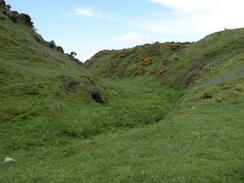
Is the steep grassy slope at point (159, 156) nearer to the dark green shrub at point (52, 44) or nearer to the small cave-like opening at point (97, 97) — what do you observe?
the small cave-like opening at point (97, 97)

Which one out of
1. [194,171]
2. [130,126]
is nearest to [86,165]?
[194,171]

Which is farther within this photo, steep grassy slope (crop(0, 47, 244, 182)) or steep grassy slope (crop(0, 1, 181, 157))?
steep grassy slope (crop(0, 1, 181, 157))

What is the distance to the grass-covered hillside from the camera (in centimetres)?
2338

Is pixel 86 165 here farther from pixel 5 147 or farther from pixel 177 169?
pixel 5 147

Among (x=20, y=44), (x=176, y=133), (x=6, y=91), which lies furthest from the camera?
(x=20, y=44)

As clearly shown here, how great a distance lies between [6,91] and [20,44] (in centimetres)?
2517

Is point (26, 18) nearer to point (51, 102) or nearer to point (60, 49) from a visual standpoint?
point (60, 49)

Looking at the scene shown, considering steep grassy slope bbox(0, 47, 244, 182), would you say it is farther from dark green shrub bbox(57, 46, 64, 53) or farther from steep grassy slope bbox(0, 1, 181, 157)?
Result: dark green shrub bbox(57, 46, 64, 53)

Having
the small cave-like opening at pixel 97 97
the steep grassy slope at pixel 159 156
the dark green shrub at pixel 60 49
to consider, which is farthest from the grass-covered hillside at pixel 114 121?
the dark green shrub at pixel 60 49

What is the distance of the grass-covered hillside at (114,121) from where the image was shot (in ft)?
76.7

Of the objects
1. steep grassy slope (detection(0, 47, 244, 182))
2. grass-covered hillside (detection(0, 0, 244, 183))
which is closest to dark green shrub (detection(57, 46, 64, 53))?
grass-covered hillside (detection(0, 0, 244, 183))

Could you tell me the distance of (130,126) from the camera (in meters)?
46.3

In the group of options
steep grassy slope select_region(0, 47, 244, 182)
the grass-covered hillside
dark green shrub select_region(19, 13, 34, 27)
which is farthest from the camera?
dark green shrub select_region(19, 13, 34, 27)

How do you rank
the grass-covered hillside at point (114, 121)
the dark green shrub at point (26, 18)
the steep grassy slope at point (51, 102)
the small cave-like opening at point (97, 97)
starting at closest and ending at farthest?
the grass-covered hillside at point (114, 121), the steep grassy slope at point (51, 102), the small cave-like opening at point (97, 97), the dark green shrub at point (26, 18)
